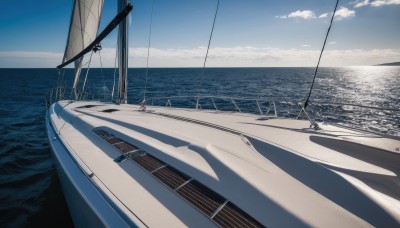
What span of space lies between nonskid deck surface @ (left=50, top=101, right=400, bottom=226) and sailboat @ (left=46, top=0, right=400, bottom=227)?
1 centimetres

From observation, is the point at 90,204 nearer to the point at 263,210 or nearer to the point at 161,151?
the point at 161,151

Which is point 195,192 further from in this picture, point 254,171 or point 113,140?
point 113,140

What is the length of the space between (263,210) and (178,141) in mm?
1645

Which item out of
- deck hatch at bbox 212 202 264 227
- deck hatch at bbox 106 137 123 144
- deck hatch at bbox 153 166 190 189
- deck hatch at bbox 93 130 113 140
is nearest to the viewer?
deck hatch at bbox 212 202 264 227

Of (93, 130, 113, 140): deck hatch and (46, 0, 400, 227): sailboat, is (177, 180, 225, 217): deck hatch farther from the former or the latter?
(93, 130, 113, 140): deck hatch

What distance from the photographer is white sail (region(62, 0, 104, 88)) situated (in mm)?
6546

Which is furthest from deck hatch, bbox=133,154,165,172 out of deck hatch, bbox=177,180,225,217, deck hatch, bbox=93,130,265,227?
deck hatch, bbox=177,180,225,217

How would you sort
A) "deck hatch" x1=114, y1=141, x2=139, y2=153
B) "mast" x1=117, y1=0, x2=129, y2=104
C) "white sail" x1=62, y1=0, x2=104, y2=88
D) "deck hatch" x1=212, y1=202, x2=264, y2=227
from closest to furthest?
1. "deck hatch" x1=212, y1=202, x2=264, y2=227
2. "deck hatch" x1=114, y1=141, x2=139, y2=153
3. "mast" x1=117, y1=0, x2=129, y2=104
4. "white sail" x1=62, y1=0, x2=104, y2=88

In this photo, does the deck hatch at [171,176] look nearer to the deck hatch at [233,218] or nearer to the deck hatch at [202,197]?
the deck hatch at [202,197]

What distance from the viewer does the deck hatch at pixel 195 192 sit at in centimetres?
173

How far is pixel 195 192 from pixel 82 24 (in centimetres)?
708

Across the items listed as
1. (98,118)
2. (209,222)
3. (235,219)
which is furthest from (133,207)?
(98,118)

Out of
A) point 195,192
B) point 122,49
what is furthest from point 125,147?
point 122,49

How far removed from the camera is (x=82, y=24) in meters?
6.61
